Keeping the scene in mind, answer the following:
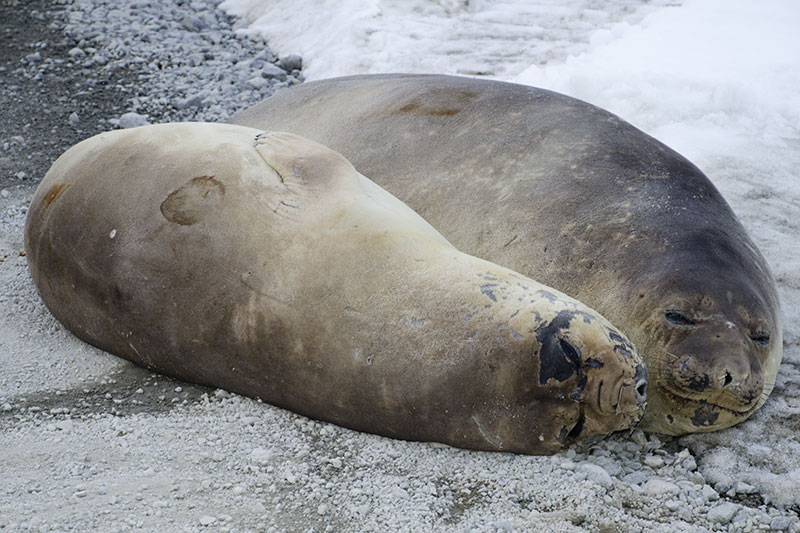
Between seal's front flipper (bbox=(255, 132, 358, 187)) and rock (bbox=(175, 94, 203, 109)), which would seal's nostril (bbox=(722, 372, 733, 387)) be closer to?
seal's front flipper (bbox=(255, 132, 358, 187))

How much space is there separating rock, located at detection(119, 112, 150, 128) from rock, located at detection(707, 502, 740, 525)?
14.8 ft

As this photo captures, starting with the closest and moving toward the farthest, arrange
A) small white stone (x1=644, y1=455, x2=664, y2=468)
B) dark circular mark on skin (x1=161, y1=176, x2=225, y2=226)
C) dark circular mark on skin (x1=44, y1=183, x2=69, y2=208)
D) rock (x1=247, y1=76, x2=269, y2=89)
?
1. small white stone (x1=644, y1=455, x2=664, y2=468)
2. dark circular mark on skin (x1=161, y1=176, x2=225, y2=226)
3. dark circular mark on skin (x1=44, y1=183, x2=69, y2=208)
4. rock (x1=247, y1=76, x2=269, y2=89)

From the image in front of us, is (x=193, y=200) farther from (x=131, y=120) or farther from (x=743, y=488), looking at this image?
(x=131, y=120)

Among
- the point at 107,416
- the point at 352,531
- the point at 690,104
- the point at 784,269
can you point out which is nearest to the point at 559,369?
the point at 352,531

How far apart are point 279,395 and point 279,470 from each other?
0.32 m

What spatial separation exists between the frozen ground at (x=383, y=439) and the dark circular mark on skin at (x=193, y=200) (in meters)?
0.60

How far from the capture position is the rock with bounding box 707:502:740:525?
2643mm

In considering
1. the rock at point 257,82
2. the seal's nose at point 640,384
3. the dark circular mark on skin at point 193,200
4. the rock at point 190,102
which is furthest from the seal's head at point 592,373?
the rock at point 257,82

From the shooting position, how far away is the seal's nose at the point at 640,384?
277cm

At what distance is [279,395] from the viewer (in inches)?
122

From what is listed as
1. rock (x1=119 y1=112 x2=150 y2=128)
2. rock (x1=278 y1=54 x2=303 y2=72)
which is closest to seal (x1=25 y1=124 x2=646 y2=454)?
rock (x1=119 y1=112 x2=150 y2=128)

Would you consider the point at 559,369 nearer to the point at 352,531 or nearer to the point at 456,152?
the point at 352,531

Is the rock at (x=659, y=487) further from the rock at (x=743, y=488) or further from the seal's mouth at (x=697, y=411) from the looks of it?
the seal's mouth at (x=697, y=411)

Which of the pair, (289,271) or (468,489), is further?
(289,271)
